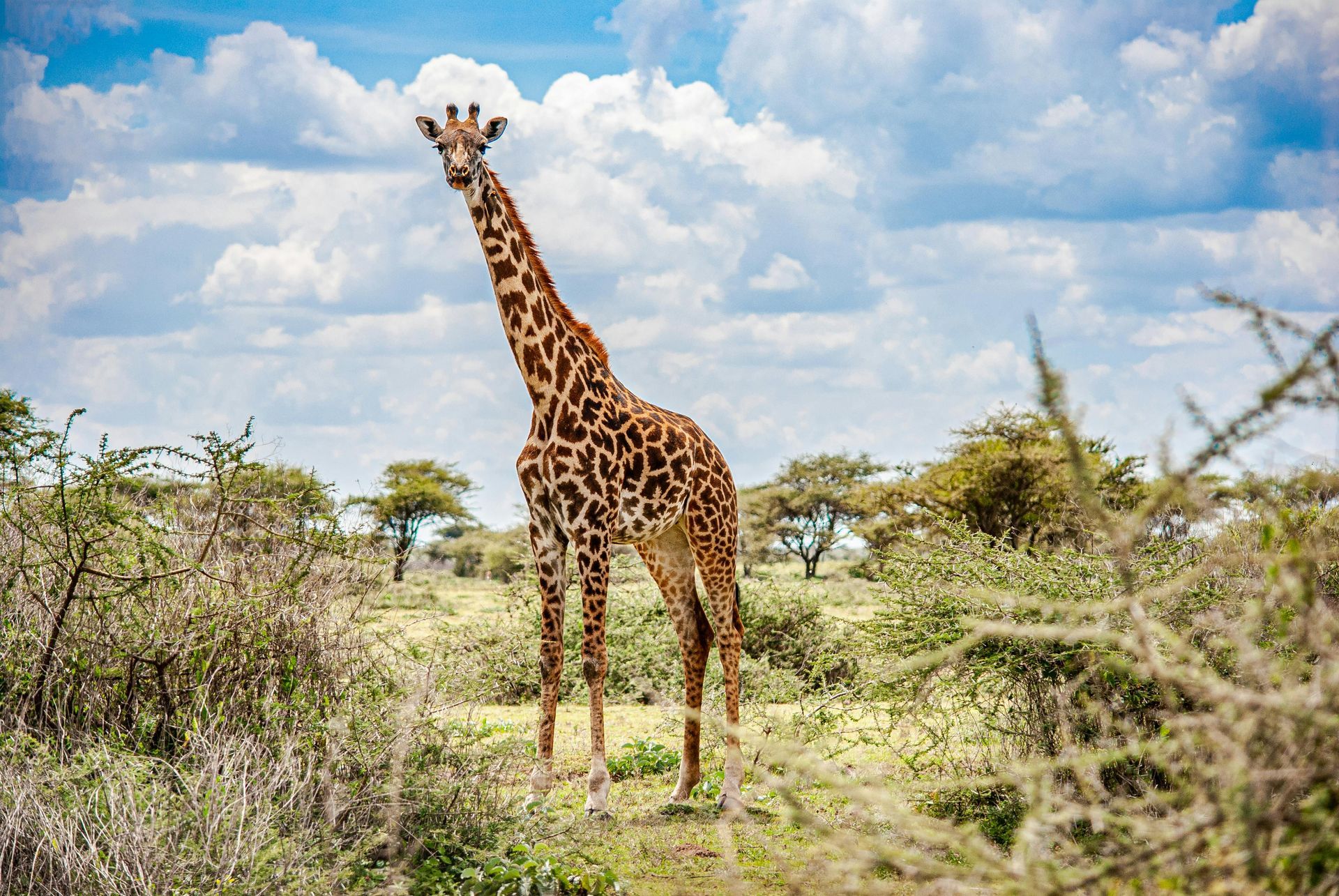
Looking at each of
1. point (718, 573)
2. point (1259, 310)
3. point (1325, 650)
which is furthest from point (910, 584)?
point (1325, 650)

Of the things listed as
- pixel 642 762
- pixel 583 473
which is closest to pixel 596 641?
pixel 583 473

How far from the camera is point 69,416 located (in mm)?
5457

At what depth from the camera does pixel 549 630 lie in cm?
658

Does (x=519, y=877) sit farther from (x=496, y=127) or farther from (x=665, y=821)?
(x=496, y=127)

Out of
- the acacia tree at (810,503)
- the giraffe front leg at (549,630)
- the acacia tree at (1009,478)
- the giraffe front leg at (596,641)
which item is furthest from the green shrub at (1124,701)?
the acacia tree at (810,503)

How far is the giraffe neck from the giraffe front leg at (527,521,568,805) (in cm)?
88

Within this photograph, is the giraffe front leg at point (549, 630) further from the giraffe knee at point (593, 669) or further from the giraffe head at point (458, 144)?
the giraffe head at point (458, 144)

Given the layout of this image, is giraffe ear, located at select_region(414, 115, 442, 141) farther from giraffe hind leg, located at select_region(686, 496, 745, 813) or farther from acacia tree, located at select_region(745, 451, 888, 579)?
acacia tree, located at select_region(745, 451, 888, 579)

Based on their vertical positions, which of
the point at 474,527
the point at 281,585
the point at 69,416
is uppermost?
the point at 474,527

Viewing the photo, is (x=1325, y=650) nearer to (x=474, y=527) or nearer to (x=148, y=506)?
(x=148, y=506)

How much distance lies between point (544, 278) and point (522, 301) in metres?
0.28

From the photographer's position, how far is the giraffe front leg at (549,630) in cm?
635

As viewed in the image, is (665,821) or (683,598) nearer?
(665,821)

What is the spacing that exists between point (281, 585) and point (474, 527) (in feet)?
116
